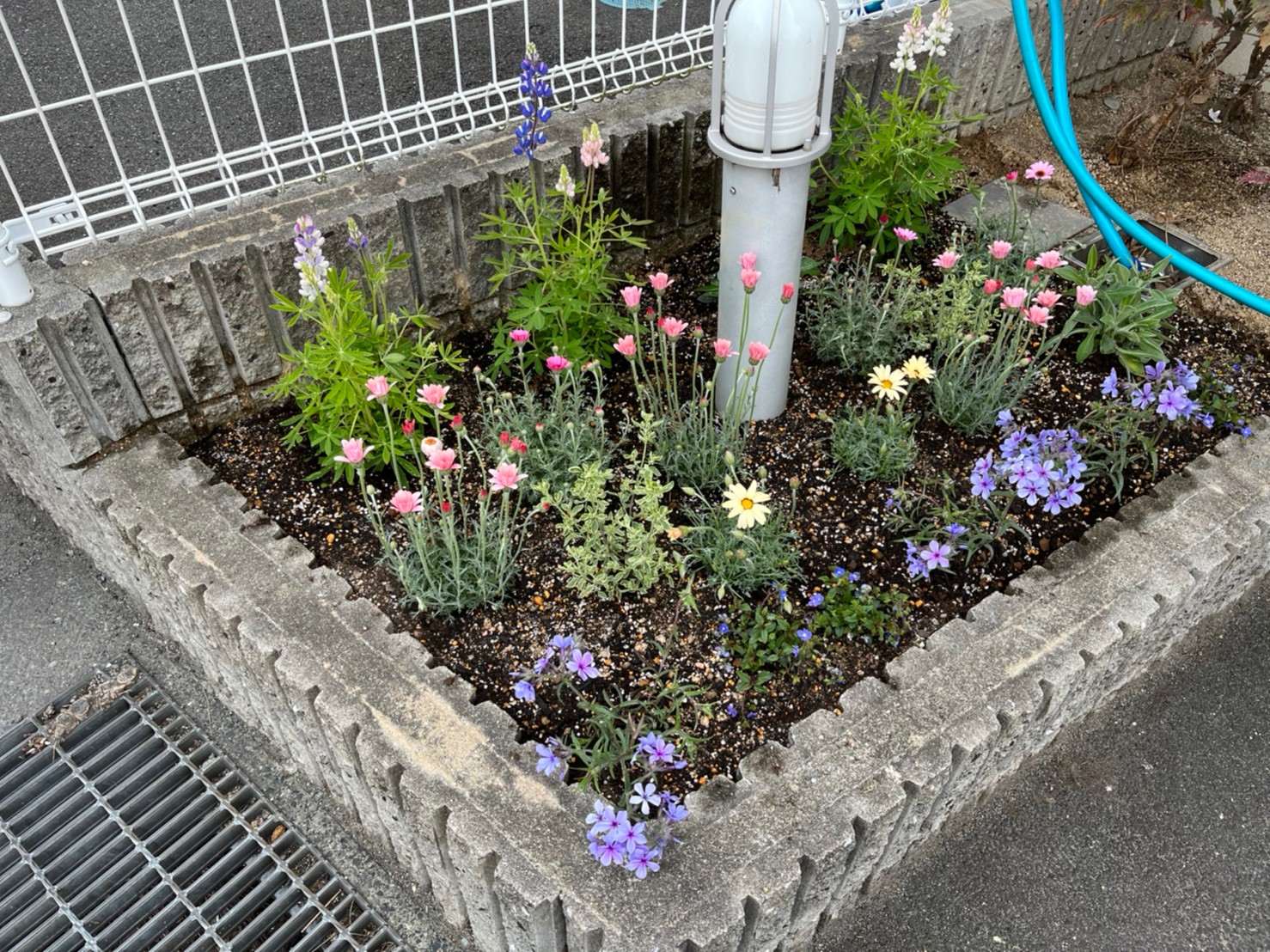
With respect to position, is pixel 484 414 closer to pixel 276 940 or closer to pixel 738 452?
pixel 738 452

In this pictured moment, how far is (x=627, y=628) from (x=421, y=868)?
710mm

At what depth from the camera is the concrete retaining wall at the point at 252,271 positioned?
8.14 ft

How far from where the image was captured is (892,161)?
10.6 ft

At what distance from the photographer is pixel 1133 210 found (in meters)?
3.81

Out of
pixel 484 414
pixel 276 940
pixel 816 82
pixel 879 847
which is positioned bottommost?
pixel 276 940

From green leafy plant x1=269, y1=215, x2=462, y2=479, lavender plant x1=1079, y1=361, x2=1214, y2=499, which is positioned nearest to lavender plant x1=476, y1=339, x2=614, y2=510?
green leafy plant x1=269, y1=215, x2=462, y2=479

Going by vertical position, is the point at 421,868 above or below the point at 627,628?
below

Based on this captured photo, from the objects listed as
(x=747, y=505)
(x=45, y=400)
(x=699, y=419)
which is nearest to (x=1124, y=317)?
(x=699, y=419)

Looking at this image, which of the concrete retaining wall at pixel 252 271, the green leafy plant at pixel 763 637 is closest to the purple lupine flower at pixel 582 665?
the green leafy plant at pixel 763 637

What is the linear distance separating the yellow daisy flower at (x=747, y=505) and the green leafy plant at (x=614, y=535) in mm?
188

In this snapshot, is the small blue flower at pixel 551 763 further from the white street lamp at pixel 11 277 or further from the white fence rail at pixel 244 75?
the white fence rail at pixel 244 75

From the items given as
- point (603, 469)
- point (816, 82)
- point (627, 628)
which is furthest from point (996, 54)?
point (627, 628)

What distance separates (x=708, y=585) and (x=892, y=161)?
162 cm

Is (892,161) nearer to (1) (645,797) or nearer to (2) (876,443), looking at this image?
(2) (876,443)
